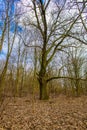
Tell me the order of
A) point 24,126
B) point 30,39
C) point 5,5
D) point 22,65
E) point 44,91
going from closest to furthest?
point 24,126 → point 44,91 → point 5,5 → point 30,39 → point 22,65

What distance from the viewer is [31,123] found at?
7391 millimetres

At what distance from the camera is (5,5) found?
20.0m

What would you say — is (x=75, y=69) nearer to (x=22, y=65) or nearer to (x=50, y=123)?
(x=22, y=65)

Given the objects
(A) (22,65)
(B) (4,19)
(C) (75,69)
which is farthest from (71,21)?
(A) (22,65)

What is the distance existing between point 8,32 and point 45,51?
18.4 feet

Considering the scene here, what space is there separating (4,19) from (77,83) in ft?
57.7

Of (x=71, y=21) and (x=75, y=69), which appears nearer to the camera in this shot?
(x=71, y=21)

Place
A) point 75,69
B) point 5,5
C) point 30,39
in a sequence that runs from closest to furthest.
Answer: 1. point 5,5
2. point 30,39
3. point 75,69

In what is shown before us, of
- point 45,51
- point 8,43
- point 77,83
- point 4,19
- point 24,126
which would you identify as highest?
point 4,19

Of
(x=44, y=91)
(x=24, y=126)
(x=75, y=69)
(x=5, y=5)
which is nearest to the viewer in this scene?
(x=24, y=126)

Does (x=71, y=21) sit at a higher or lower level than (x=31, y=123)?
higher

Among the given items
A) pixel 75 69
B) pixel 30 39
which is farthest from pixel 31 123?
pixel 75 69

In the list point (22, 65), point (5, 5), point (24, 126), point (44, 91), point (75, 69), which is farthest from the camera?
point (22, 65)

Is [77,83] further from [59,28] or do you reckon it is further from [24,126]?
[24,126]
